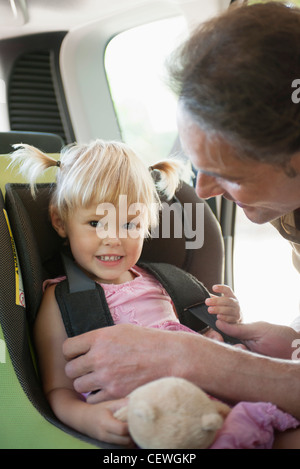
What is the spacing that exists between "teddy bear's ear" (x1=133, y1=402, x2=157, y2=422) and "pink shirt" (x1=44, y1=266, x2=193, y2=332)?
528 millimetres

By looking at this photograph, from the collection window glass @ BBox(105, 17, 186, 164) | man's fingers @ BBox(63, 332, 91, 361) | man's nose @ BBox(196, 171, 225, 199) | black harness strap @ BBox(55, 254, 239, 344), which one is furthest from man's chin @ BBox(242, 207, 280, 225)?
window glass @ BBox(105, 17, 186, 164)

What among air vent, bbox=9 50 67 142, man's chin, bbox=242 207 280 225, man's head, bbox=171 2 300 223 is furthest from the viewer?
air vent, bbox=9 50 67 142

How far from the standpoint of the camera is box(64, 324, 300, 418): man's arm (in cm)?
103

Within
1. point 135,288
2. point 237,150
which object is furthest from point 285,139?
point 135,288

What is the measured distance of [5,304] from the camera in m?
1.12

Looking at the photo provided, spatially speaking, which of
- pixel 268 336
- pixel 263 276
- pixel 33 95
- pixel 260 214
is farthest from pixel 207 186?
pixel 33 95

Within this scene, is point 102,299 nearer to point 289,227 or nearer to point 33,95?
point 289,227

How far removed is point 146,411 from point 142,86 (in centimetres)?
221

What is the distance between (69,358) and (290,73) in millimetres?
764

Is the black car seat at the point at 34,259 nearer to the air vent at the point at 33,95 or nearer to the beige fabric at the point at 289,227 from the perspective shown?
the beige fabric at the point at 289,227

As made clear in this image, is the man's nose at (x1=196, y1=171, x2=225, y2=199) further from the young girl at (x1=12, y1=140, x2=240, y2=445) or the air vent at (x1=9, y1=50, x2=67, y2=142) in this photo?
the air vent at (x1=9, y1=50, x2=67, y2=142)

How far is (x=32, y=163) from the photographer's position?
1.48 m
